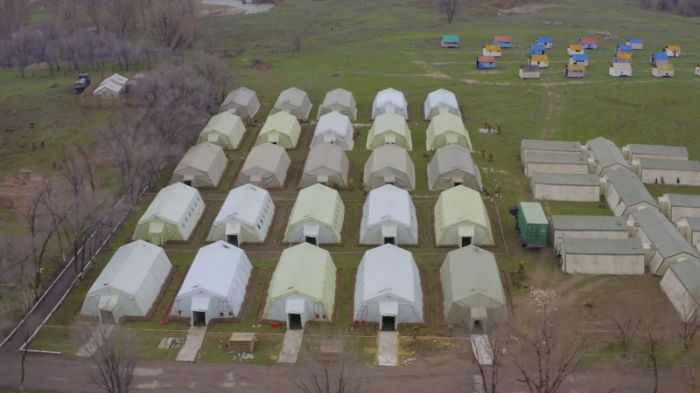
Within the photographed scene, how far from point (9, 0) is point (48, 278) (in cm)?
8385

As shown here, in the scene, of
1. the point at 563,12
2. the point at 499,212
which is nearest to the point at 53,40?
the point at 499,212

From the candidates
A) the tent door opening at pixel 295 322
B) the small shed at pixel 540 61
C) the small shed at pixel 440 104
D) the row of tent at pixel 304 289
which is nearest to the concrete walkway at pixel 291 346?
the tent door opening at pixel 295 322

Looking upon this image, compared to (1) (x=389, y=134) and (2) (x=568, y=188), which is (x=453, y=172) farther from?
(1) (x=389, y=134)

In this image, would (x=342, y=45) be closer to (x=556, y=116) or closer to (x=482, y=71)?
(x=482, y=71)

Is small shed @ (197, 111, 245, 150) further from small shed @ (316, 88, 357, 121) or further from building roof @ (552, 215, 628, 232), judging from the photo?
building roof @ (552, 215, 628, 232)

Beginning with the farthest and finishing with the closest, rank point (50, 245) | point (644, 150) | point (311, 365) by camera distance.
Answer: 1. point (644, 150)
2. point (50, 245)
3. point (311, 365)

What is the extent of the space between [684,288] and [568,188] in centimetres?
1497

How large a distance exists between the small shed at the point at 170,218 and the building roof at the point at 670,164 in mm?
37333

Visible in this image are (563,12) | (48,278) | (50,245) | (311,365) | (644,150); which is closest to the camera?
(311,365)

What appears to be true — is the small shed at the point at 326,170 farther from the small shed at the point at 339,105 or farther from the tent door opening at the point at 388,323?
the tent door opening at the point at 388,323

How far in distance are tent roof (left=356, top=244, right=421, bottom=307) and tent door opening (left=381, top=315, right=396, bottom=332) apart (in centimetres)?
135

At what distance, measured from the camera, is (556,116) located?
223 ft

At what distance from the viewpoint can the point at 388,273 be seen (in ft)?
122

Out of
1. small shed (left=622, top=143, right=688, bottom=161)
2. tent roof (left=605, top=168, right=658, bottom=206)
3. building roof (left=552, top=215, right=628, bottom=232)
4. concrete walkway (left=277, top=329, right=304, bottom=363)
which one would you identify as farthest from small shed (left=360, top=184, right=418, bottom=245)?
small shed (left=622, top=143, right=688, bottom=161)
